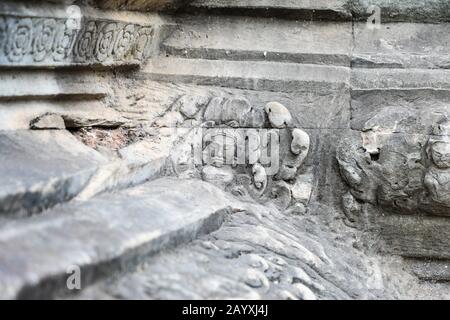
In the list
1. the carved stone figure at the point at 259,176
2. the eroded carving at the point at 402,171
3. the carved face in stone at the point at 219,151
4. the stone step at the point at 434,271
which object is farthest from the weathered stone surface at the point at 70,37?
the stone step at the point at 434,271

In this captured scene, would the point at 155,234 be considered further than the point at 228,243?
No

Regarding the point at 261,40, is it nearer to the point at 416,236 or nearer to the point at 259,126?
the point at 259,126

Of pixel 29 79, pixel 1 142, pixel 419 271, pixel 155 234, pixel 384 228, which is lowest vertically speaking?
pixel 419 271

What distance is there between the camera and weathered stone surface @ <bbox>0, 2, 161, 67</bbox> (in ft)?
5.71

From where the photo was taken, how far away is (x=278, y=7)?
2324mm

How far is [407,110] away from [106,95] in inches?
38.7

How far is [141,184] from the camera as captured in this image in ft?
6.51

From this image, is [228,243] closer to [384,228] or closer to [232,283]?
[232,283]

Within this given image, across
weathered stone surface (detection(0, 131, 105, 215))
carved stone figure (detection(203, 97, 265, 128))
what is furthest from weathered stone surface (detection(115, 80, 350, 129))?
weathered stone surface (detection(0, 131, 105, 215))

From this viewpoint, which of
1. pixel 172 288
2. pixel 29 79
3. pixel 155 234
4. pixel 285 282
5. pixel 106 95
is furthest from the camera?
pixel 106 95

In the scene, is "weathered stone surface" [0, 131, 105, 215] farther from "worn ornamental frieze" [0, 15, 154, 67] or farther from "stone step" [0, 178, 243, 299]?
"worn ornamental frieze" [0, 15, 154, 67]

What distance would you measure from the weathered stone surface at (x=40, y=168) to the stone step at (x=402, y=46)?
103cm

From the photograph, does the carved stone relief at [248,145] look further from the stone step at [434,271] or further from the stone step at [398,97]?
the stone step at [434,271]
